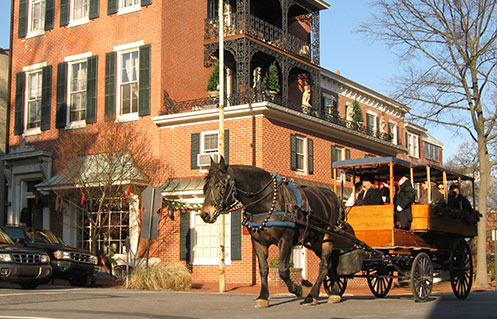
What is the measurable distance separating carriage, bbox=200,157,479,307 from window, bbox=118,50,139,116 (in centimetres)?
1539

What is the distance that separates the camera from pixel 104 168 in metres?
24.0

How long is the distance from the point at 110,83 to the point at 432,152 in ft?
104

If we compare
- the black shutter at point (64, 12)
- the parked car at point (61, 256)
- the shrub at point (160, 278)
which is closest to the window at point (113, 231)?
the parked car at point (61, 256)

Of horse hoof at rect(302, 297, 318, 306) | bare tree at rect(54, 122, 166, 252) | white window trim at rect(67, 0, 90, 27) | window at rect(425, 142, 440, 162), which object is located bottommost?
horse hoof at rect(302, 297, 318, 306)

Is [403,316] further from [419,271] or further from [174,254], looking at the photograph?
[174,254]

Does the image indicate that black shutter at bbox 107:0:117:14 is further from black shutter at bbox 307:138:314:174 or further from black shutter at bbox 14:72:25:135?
black shutter at bbox 307:138:314:174

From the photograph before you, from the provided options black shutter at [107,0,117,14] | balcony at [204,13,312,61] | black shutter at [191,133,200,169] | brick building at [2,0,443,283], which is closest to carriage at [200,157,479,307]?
brick building at [2,0,443,283]

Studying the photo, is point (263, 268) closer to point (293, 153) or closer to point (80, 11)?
point (293, 153)

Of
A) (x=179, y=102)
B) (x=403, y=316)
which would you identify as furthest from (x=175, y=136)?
(x=403, y=316)

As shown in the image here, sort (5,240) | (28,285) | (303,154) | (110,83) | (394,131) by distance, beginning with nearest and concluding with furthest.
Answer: (28,285)
(5,240)
(303,154)
(110,83)
(394,131)

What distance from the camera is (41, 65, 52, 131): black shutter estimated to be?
30.1 metres

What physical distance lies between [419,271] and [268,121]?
1359cm

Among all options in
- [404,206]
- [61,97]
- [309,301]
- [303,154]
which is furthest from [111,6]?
[309,301]

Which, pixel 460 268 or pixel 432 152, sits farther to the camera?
pixel 432 152
